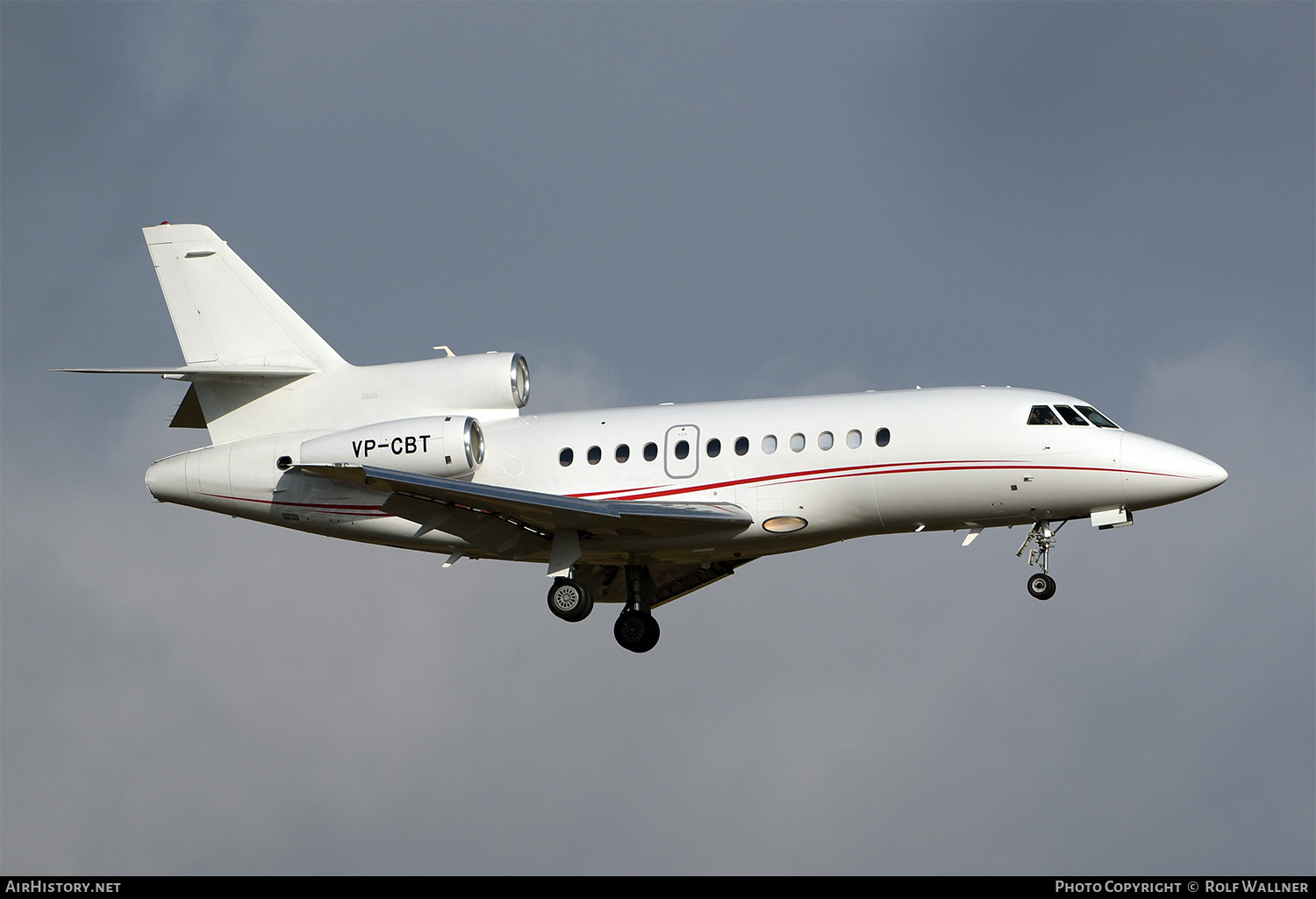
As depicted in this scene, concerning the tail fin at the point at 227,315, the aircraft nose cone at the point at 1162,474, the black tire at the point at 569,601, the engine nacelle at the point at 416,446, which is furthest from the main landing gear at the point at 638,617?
the aircraft nose cone at the point at 1162,474

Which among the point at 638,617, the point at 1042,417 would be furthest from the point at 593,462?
the point at 1042,417

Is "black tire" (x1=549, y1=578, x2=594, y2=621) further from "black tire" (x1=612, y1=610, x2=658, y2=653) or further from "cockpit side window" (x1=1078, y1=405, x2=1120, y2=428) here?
"cockpit side window" (x1=1078, y1=405, x2=1120, y2=428)

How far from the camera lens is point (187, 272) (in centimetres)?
3228

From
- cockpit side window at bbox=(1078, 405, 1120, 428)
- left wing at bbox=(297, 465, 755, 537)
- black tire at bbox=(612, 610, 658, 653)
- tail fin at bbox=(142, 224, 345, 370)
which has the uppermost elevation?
tail fin at bbox=(142, 224, 345, 370)

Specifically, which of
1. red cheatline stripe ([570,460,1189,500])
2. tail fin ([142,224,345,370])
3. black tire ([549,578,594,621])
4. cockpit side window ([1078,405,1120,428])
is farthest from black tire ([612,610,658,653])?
cockpit side window ([1078,405,1120,428])

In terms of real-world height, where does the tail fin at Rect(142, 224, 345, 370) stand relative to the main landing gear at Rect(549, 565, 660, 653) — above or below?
above

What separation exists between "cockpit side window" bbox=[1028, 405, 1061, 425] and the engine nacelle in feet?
32.2

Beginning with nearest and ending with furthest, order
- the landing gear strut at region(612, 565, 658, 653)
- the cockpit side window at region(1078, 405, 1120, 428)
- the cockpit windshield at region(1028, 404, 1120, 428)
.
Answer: the cockpit windshield at region(1028, 404, 1120, 428) → the cockpit side window at region(1078, 405, 1120, 428) → the landing gear strut at region(612, 565, 658, 653)

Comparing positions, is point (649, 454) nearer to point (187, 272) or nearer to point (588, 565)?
point (588, 565)

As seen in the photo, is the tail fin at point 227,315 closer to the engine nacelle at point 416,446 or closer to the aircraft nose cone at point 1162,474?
the engine nacelle at point 416,446

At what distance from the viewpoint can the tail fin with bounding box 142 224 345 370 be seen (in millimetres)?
31609
